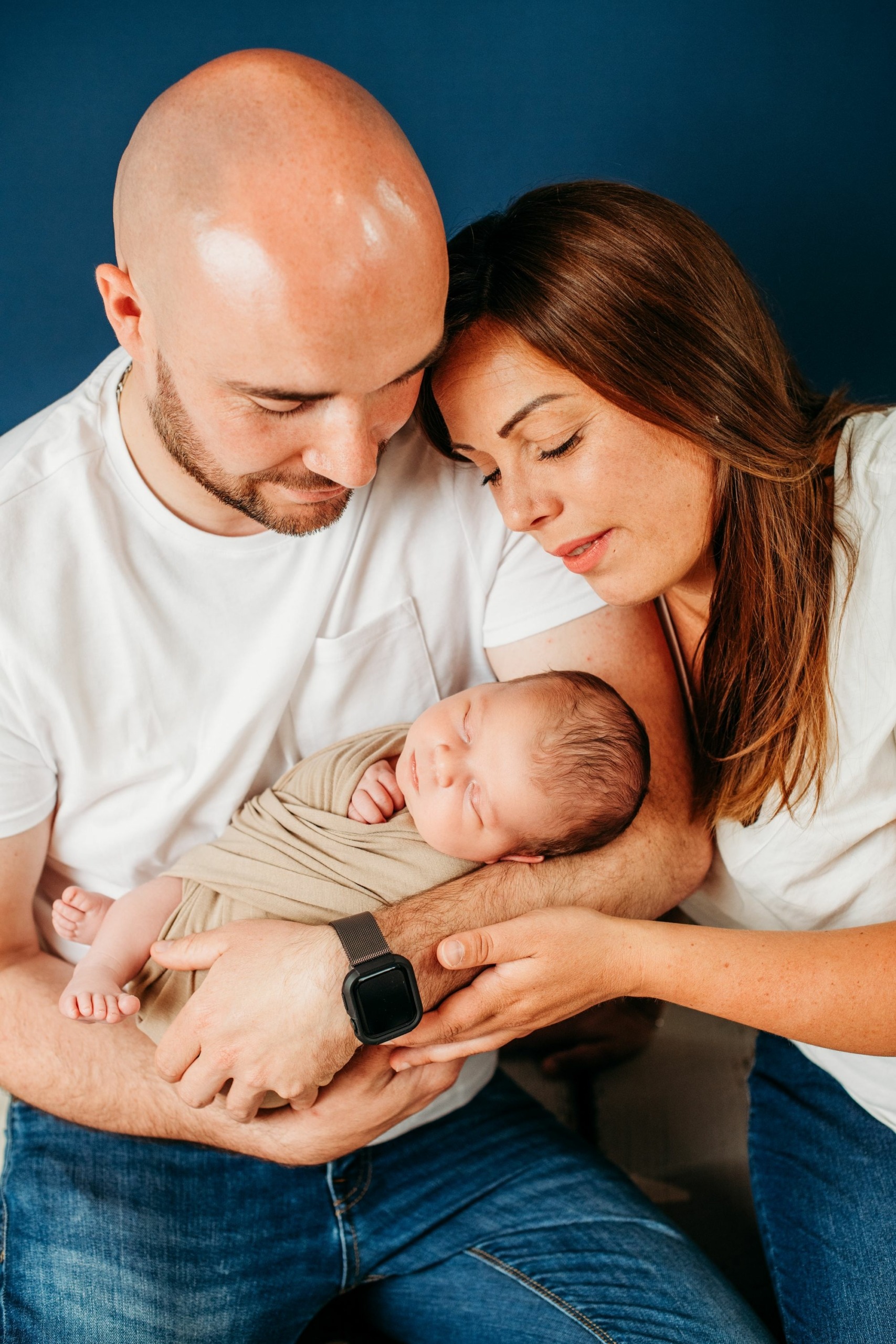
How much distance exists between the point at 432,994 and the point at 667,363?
37.7 inches

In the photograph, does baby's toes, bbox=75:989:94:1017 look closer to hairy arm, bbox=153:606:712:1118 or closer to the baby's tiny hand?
hairy arm, bbox=153:606:712:1118

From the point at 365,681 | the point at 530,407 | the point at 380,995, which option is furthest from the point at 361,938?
the point at 530,407

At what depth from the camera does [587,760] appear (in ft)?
5.03

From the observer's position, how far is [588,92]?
184 cm

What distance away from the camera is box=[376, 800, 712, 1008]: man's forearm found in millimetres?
1476

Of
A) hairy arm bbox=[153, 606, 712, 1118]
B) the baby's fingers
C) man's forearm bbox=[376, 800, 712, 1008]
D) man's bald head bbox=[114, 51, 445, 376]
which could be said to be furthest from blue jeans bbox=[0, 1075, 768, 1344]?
man's bald head bbox=[114, 51, 445, 376]

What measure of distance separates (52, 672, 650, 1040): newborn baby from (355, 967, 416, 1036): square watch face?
0.68ft

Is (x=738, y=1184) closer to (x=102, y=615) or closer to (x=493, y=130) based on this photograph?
(x=102, y=615)

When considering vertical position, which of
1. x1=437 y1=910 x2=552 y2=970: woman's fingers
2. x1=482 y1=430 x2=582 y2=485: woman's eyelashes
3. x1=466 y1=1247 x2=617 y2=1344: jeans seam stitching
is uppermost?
x1=482 y1=430 x2=582 y2=485: woman's eyelashes

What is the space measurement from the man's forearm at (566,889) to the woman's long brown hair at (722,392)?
0.40 ft

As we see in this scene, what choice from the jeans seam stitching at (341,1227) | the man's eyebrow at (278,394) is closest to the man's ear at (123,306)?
the man's eyebrow at (278,394)

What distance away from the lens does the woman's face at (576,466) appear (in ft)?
4.74

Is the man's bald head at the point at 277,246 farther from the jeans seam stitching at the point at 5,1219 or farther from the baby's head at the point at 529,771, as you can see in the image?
the jeans seam stitching at the point at 5,1219

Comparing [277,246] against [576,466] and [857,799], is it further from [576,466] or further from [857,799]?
[857,799]
